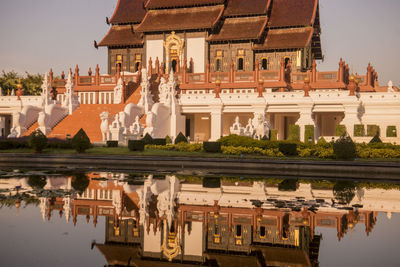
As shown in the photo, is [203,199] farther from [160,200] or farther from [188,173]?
[188,173]

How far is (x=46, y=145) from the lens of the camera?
22.7m

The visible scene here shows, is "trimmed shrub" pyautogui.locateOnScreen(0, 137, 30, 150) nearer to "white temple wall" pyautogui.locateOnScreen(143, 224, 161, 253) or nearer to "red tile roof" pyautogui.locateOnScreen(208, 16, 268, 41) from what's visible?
"white temple wall" pyautogui.locateOnScreen(143, 224, 161, 253)

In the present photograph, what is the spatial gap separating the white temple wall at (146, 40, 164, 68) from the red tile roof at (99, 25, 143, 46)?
1234 millimetres

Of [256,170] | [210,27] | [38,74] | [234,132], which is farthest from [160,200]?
[38,74]

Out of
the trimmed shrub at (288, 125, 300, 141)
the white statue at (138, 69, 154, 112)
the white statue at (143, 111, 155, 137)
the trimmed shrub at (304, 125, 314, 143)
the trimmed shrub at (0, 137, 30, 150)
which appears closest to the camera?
the trimmed shrub at (0, 137, 30, 150)

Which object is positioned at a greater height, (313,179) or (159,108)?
(159,108)

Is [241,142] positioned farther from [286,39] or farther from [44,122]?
[286,39]

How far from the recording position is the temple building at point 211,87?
2900cm

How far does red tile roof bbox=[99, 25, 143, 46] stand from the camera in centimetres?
4459

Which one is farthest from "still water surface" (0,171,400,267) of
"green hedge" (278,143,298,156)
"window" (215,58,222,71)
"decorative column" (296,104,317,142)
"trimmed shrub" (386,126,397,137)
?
"window" (215,58,222,71)

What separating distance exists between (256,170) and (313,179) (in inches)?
97.1

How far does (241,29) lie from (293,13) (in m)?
5.10

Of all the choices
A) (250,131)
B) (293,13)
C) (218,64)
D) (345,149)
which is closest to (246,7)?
(293,13)

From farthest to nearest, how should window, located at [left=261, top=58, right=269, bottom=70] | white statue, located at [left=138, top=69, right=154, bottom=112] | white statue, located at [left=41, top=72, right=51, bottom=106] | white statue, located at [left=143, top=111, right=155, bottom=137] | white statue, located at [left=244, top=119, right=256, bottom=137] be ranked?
window, located at [left=261, top=58, right=269, bottom=70] < white statue, located at [left=41, top=72, right=51, bottom=106] < white statue, located at [left=138, top=69, right=154, bottom=112] < white statue, located at [left=143, top=111, right=155, bottom=137] < white statue, located at [left=244, top=119, right=256, bottom=137]
